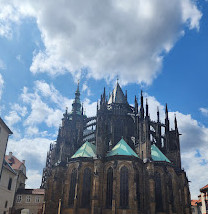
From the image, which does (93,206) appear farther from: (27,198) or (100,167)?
(27,198)

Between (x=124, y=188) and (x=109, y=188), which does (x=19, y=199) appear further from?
(x=124, y=188)

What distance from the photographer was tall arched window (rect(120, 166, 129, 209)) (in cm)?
3288

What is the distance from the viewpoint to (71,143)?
1781 inches

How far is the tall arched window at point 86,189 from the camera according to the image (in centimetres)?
3397

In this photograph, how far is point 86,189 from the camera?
34.9 metres

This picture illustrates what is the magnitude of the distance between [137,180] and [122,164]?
3.38 m

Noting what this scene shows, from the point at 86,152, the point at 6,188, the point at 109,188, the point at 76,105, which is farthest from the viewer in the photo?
the point at 76,105

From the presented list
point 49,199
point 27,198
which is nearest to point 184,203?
point 49,199

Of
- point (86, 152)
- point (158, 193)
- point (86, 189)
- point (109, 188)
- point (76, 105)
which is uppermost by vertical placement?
point (76, 105)

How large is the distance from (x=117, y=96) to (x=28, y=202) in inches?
1202

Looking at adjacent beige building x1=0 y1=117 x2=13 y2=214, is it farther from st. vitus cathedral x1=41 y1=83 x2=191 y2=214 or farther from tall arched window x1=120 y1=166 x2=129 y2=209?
tall arched window x1=120 y1=166 x2=129 y2=209

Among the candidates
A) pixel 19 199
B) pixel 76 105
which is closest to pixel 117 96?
pixel 76 105

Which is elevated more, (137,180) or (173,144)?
(173,144)

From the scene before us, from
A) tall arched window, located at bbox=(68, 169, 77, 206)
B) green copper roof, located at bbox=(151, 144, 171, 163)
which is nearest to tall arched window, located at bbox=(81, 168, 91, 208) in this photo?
tall arched window, located at bbox=(68, 169, 77, 206)
